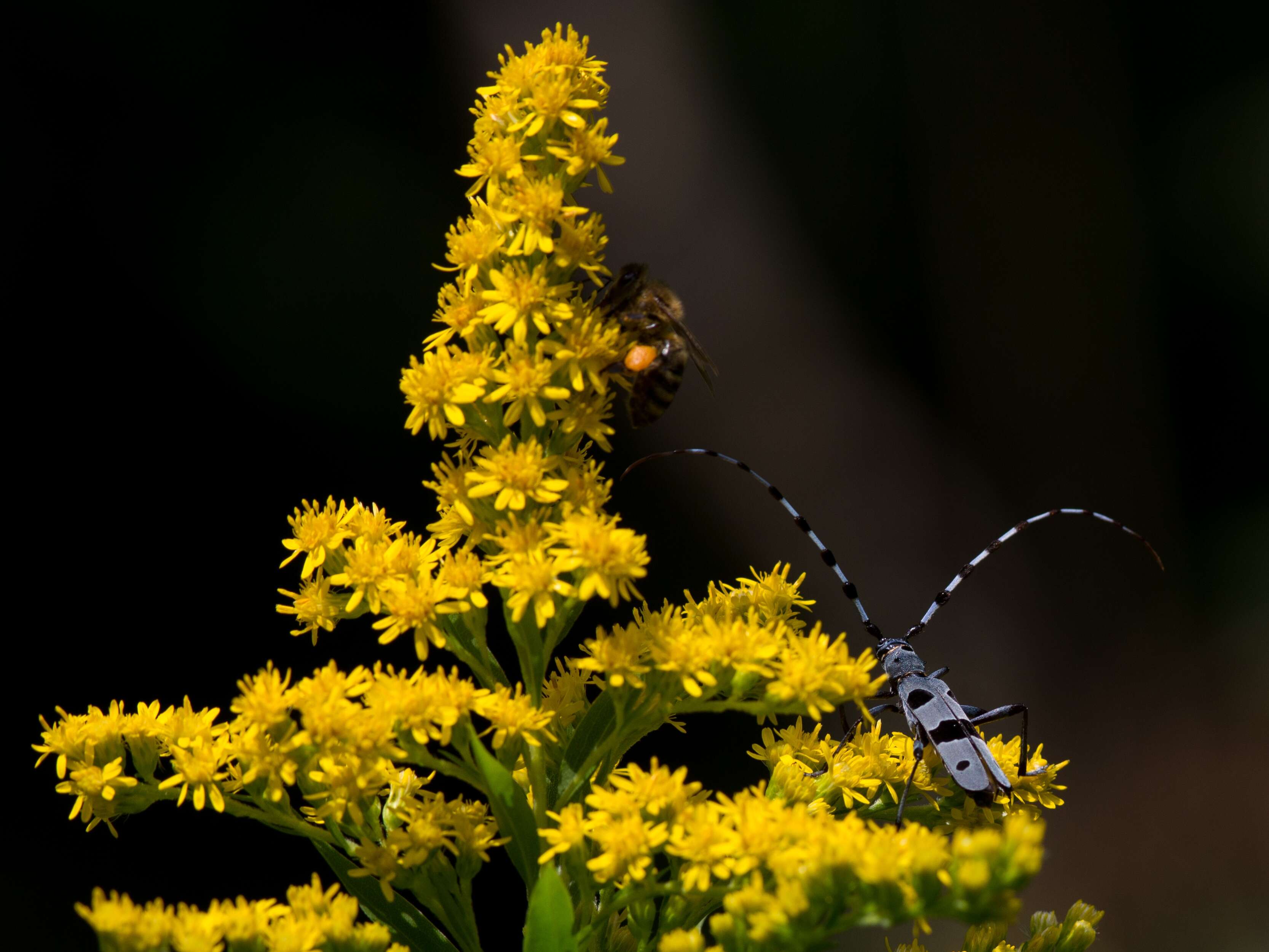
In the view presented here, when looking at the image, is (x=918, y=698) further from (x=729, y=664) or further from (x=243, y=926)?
(x=243, y=926)

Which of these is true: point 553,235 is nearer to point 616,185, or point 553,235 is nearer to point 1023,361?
→ point 616,185

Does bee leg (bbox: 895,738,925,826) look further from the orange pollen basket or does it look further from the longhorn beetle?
the orange pollen basket

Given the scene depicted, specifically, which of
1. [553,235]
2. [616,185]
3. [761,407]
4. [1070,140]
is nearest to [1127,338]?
[1070,140]

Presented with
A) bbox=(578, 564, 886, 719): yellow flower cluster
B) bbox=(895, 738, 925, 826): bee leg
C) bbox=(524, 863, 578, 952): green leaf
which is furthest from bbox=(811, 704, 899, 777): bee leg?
bbox=(524, 863, 578, 952): green leaf

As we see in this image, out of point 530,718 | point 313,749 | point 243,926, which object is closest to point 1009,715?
point 530,718

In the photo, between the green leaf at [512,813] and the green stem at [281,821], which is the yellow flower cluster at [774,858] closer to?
the green leaf at [512,813]

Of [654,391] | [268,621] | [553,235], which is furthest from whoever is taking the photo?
[268,621]
